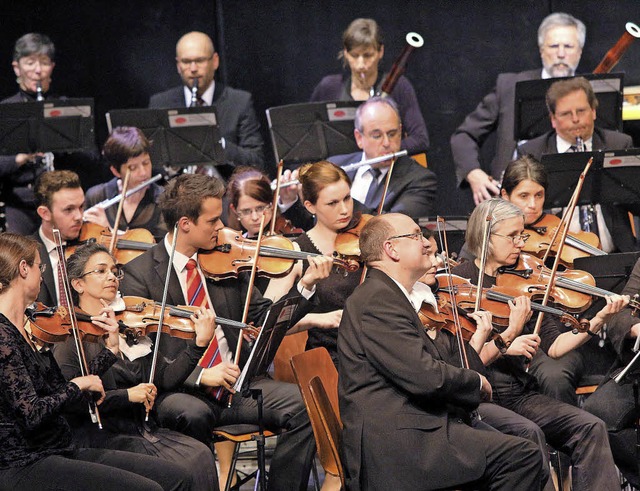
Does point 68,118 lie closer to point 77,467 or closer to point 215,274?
point 215,274

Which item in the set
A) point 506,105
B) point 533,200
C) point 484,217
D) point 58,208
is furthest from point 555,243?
point 58,208

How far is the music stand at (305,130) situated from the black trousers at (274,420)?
1720 mm

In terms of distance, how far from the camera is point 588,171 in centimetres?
525

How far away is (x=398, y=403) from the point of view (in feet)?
11.9

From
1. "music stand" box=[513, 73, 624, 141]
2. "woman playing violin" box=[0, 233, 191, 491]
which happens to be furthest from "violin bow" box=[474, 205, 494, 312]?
"music stand" box=[513, 73, 624, 141]

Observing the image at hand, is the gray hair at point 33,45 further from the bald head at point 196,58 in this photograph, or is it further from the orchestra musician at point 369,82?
the orchestra musician at point 369,82

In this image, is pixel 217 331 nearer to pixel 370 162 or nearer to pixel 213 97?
pixel 370 162

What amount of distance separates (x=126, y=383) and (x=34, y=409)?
0.78 metres

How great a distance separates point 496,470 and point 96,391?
1.38 metres

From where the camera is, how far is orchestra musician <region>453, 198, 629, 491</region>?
4199 millimetres

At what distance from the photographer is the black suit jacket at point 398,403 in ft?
11.7

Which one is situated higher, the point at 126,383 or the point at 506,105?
the point at 506,105

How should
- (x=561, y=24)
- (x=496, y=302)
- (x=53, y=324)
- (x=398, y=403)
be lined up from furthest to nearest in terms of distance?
1. (x=561, y=24)
2. (x=496, y=302)
3. (x=53, y=324)
4. (x=398, y=403)

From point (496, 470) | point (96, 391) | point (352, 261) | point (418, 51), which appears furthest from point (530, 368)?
point (418, 51)
